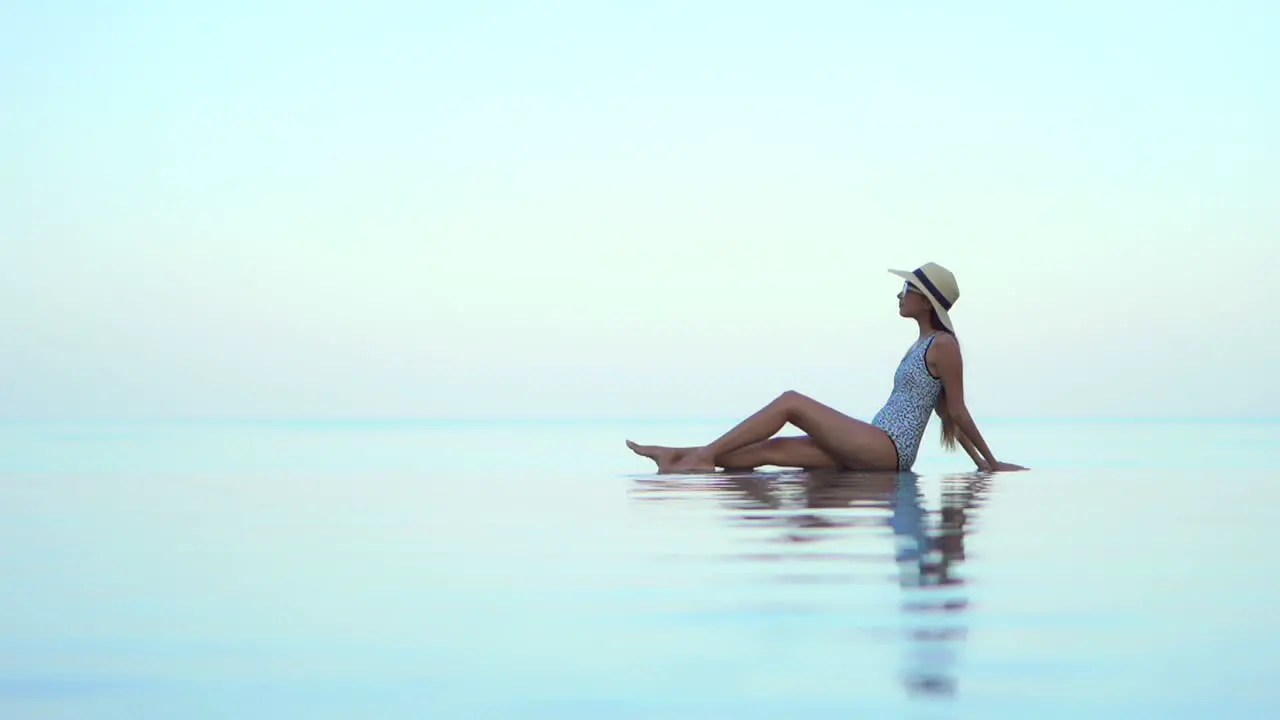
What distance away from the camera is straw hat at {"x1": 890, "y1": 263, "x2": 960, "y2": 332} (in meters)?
9.37

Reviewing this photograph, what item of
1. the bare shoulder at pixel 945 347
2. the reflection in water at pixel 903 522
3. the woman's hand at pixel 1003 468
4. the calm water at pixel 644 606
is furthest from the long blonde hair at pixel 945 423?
the calm water at pixel 644 606

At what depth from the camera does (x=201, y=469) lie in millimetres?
10875

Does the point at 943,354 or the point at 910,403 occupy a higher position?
the point at 943,354

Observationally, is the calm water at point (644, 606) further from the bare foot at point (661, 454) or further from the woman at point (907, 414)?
the bare foot at point (661, 454)

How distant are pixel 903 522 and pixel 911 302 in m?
3.95

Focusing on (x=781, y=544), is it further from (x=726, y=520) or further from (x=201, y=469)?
(x=201, y=469)

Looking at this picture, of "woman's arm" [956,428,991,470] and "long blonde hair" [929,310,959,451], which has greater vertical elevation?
"long blonde hair" [929,310,959,451]

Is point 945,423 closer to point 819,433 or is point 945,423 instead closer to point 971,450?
point 971,450

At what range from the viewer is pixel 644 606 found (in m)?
3.71

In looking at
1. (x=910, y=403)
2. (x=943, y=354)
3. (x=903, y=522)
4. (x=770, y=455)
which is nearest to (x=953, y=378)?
(x=943, y=354)

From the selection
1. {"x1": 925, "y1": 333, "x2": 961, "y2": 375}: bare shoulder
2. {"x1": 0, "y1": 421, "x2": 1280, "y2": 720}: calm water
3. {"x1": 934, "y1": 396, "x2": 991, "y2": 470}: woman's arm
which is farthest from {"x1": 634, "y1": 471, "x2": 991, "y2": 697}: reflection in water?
{"x1": 925, "y1": 333, "x2": 961, "y2": 375}: bare shoulder

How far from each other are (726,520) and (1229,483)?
4329 millimetres

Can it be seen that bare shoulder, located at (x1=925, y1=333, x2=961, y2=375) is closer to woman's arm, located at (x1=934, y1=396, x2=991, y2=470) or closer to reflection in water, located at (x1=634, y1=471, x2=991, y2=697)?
woman's arm, located at (x1=934, y1=396, x2=991, y2=470)

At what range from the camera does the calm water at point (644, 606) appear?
2666 millimetres
